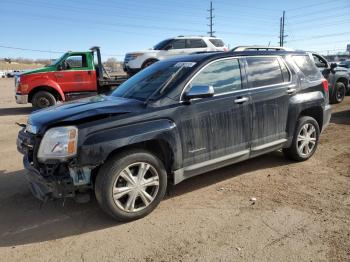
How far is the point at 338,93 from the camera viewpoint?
13.0 metres

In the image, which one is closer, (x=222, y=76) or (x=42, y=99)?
(x=222, y=76)

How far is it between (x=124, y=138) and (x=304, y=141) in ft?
10.9

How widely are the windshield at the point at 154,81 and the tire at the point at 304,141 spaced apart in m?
2.23

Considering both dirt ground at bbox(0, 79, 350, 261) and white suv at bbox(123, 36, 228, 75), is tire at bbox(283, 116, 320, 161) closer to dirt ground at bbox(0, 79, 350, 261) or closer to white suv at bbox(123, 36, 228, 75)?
dirt ground at bbox(0, 79, 350, 261)

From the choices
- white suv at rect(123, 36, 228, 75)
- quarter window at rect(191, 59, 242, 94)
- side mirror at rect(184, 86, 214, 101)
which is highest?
white suv at rect(123, 36, 228, 75)

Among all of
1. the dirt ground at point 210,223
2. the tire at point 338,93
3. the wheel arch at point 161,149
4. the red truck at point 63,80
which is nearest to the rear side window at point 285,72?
the dirt ground at point 210,223

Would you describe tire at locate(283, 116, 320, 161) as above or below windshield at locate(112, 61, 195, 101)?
below

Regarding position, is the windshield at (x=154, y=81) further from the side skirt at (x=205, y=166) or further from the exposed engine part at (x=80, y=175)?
the exposed engine part at (x=80, y=175)

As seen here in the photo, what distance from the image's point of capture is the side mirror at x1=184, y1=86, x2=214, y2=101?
4230 millimetres

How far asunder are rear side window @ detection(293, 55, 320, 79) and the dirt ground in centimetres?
154

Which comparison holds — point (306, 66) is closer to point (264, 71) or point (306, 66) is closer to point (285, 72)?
point (285, 72)

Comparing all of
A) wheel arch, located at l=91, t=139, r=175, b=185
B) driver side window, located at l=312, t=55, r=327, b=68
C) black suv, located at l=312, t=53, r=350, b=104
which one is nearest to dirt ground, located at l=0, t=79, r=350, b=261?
wheel arch, located at l=91, t=139, r=175, b=185

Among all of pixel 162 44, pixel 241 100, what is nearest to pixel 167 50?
pixel 162 44

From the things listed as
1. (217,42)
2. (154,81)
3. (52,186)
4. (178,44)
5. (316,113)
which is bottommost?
(52,186)
